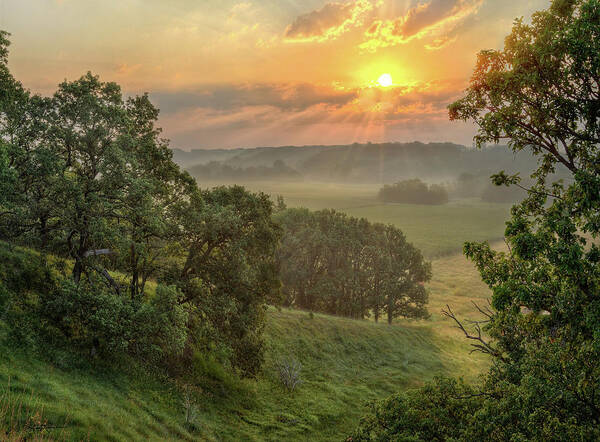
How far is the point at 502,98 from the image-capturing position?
39.5 ft

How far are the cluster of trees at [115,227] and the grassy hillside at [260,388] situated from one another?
2505 millimetres

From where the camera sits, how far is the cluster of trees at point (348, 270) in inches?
2522

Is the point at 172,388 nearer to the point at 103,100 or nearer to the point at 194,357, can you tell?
the point at 194,357

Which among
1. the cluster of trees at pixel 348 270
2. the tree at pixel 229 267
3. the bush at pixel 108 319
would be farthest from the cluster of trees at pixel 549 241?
the cluster of trees at pixel 348 270

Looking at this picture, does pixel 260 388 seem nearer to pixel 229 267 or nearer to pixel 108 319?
pixel 229 267

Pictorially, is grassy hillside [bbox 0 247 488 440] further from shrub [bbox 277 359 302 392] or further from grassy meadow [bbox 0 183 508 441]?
shrub [bbox 277 359 302 392]

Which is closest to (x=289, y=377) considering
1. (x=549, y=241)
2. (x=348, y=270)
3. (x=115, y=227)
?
(x=115, y=227)

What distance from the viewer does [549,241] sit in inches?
400

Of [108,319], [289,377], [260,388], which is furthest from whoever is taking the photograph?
[289,377]

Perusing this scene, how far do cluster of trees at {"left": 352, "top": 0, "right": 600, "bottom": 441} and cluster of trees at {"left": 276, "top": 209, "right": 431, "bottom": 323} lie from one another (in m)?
50.8

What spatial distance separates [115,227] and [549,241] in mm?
22580

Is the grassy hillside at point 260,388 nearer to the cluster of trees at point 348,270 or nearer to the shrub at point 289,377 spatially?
the shrub at point 289,377

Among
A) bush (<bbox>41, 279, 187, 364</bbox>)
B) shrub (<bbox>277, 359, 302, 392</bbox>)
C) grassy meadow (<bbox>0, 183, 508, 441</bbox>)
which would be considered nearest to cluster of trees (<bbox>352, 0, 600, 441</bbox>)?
grassy meadow (<bbox>0, 183, 508, 441</bbox>)

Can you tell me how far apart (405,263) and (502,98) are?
2293 inches
